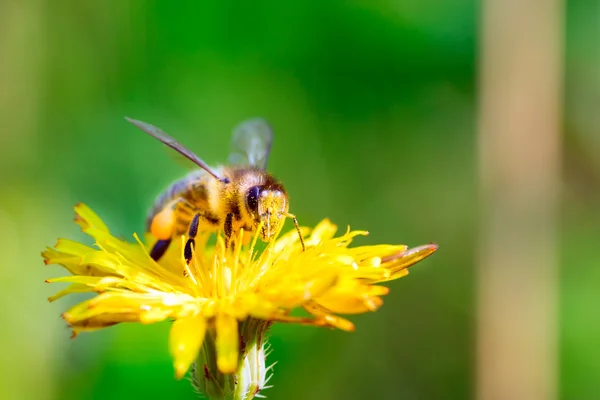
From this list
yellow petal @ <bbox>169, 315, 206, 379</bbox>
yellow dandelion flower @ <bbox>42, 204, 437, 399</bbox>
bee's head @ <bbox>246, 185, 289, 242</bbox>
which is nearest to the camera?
yellow petal @ <bbox>169, 315, 206, 379</bbox>

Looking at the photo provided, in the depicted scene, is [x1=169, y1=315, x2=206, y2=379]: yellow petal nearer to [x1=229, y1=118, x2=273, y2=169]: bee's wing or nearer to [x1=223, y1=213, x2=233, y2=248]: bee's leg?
[x1=223, y1=213, x2=233, y2=248]: bee's leg

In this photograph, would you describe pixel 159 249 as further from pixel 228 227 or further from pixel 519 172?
pixel 519 172

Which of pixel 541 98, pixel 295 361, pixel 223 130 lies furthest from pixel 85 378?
pixel 541 98

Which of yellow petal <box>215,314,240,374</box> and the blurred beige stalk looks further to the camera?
the blurred beige stalk

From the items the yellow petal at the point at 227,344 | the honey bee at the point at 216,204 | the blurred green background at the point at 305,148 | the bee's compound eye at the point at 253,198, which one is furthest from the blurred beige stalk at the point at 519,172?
the yellow petal at the point at 227,344

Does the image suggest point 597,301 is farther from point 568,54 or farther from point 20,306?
point 20,306

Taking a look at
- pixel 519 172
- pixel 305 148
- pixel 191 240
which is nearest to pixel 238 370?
pixel 191 240

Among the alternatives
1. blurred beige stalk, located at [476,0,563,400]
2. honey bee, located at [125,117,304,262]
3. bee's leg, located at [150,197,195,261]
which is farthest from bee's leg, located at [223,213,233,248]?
blurred beige stalk, located at [476,0,563,400]
